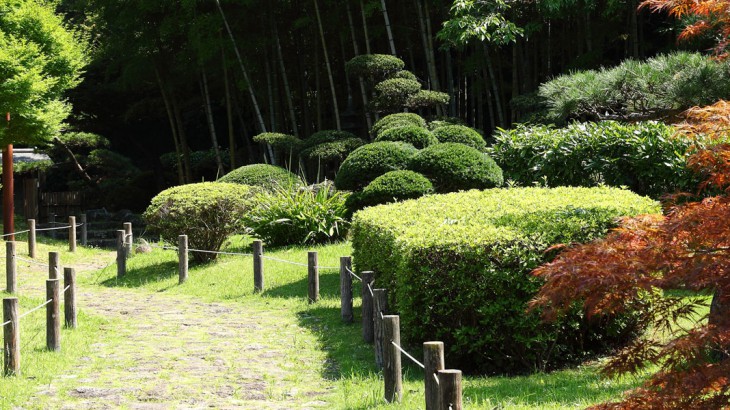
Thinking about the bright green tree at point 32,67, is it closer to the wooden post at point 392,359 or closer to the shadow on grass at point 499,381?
the shadow on grass at point 499,381

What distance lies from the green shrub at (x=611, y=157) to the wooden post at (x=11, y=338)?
684 centimetres

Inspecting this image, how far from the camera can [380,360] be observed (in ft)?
21.1

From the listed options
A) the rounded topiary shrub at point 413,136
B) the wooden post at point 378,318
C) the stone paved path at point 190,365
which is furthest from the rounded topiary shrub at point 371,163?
the wooden post at point 378,318

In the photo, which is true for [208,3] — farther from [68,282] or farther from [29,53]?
[68,282]

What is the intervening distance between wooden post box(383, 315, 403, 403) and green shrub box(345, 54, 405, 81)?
443 inches

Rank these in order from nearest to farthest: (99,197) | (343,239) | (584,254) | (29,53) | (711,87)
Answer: (584,254) < (711,87) < (343,239) < (29,53) < (99,197)

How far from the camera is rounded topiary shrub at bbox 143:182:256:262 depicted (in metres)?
12.5

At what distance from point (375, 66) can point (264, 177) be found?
10.2 feet

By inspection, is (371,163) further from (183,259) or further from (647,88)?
(647,88)

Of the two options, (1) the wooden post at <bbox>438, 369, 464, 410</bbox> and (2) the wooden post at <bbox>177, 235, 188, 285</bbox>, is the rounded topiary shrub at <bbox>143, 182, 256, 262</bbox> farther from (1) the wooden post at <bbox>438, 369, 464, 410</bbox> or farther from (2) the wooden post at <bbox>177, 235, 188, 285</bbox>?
(1) the wooden post at <bbox>438, 369, 464, 410</bbox>

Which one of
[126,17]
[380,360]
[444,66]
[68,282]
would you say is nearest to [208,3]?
[126,17]

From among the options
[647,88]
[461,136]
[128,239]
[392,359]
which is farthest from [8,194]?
[392,359]

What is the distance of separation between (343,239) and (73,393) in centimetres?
783

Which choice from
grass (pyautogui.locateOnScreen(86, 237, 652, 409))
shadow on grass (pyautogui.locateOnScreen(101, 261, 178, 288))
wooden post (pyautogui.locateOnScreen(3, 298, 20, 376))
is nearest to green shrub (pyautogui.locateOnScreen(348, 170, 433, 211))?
grass (pyautogui.locateOnScreen(86, 237, 652, 409))
